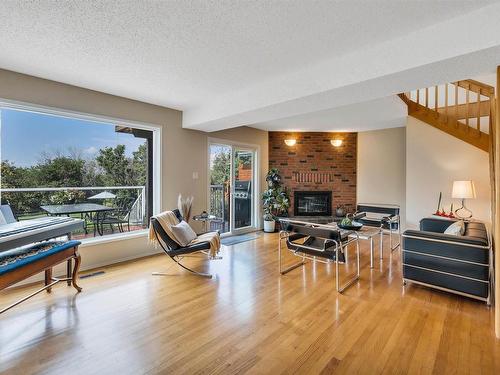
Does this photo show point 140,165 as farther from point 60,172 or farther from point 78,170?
point 60,172

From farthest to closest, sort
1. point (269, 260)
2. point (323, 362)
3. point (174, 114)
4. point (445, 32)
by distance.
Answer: point (174, 114)
point (269, 260)
point (445, 32)
point (323, 362)

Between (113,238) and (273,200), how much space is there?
3395mm

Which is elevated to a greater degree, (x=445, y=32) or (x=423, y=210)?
(x=445, y=32)

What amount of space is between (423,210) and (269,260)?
3.00m

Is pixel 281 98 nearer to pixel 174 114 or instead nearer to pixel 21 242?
pixel 174 114

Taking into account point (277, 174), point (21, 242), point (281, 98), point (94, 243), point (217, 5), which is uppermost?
point (217, 5)

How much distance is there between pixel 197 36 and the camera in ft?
7.25

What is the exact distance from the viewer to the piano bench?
2145 millimetres

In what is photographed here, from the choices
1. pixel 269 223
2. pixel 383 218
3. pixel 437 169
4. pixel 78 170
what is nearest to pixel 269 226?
pixel 269 223

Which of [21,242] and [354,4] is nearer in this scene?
[354,4]

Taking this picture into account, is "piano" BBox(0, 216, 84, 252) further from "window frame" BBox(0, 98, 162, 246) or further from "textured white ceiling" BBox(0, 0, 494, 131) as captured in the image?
"textured white ceiling" BBox(0, 0, 494, 131)

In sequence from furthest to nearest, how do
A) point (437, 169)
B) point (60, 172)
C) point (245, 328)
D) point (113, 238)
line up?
point (437, 169) < point (113, 238) < point (60, 172) < point (245, 328)

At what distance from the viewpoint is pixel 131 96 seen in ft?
12.5

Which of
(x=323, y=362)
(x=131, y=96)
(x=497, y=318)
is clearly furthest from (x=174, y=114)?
(x=497, y=318)
